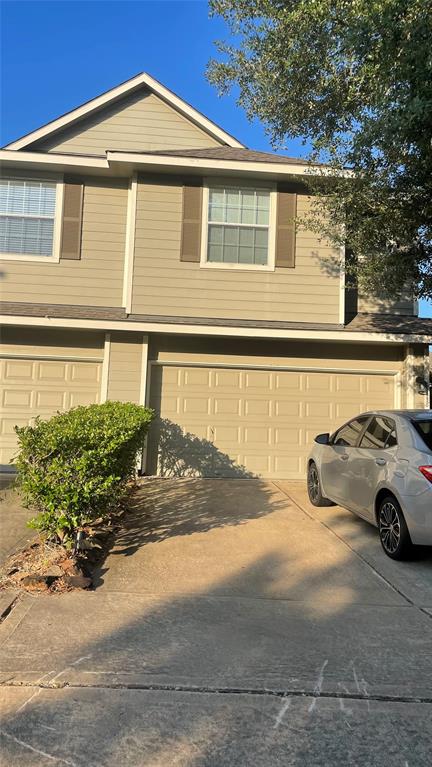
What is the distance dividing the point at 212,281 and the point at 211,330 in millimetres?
1083

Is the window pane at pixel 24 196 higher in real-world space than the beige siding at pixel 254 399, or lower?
higher

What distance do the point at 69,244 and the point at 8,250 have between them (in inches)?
45.2

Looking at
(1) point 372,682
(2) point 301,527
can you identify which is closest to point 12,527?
(2) point 301,527

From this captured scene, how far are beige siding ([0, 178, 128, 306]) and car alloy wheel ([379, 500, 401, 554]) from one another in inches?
256

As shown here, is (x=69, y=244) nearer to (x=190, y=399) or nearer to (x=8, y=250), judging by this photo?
(x=8, y=250)

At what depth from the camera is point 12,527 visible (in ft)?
20.9

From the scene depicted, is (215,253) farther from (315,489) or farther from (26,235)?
(315,489)

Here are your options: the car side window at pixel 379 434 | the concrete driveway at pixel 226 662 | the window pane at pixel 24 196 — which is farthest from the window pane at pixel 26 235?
the car side window at pixel 379 434

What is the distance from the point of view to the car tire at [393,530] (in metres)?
5.19

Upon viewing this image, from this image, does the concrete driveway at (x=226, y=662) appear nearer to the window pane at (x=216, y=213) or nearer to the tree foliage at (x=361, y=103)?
the tree foliage at (x=361, y=103)

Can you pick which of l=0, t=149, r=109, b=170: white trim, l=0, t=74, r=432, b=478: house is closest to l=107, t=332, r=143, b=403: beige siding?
l=0, t=74, r=432, b=478: house

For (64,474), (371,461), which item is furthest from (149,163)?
(64,474)

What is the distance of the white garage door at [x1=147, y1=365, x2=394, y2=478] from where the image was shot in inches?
393

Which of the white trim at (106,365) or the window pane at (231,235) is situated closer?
the white trim at (106,365)
